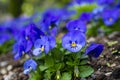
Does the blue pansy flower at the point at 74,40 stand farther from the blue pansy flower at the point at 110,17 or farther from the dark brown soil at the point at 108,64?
the blue pansy flower at the point at 110,17

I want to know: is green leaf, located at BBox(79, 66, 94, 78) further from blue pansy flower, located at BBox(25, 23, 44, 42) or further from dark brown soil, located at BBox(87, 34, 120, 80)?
blue pansy flower, located at BBox(25, 23, 44, 42)

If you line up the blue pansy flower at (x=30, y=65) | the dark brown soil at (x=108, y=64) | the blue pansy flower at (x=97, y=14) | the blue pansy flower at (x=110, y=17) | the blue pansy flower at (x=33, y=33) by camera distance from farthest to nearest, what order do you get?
the blue pansy flower at (x=97, y=14), the blue pansy flower at (x=110, y=17), the blue pansy flower at (x=33, y=33), the blue pansy flower at (x=30, y=65), the dark brown soil at (x=108, y=64)

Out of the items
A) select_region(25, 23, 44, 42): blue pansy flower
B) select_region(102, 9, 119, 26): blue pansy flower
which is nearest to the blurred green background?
select_region(102, 9, 119, 26): blue pansy flower

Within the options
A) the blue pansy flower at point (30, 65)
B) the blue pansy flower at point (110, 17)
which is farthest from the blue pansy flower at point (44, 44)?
the blue pansy flower at point (110, 17)

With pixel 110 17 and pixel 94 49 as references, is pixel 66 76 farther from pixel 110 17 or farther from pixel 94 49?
pixel 110 17

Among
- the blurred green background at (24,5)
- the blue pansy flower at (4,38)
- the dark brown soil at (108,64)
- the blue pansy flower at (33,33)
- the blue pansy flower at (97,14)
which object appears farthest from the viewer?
the blurred green background at (24,5)

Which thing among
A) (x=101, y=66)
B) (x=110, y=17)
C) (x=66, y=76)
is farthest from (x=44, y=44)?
(x=110, y=17)

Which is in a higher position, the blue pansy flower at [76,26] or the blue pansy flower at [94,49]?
the blue pansy flower at [76,26]
